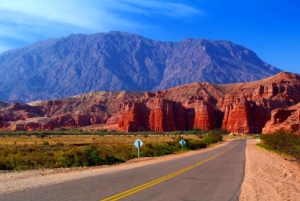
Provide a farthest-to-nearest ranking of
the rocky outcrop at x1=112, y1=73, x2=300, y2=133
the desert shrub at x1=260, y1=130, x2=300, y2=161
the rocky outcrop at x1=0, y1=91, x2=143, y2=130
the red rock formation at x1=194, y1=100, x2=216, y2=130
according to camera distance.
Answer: the rocky outcrop at x1=0, y1=91, x2=143, y2=130, the red rock formation at x1=194, y1=100, x2=216, y2=130, the rocky outcrop at x1=112, y1=73, x2=300, y2=133, the desert shrub at x1=260, y1=130, x2=300, y2=161

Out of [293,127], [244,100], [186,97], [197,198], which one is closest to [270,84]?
[244,100]

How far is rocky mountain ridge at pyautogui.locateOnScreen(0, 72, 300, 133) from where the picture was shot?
14050 centimetres

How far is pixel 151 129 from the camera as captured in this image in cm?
14975

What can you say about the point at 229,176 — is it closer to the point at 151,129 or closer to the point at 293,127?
the point at 293,127

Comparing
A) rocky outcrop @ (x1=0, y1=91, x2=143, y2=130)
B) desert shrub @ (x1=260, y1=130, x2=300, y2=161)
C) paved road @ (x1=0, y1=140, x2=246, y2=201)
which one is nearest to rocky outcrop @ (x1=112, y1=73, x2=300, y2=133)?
rocky outcrop @ (x1=0, y1=91, x2=143, y2=130)

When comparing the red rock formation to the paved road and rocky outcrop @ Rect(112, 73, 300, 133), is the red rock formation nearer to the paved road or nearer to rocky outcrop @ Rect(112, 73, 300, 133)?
rocky outcrop @ Rect(112, 73, 300, 133)

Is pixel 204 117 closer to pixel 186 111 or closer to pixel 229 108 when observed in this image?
pixel 229 108

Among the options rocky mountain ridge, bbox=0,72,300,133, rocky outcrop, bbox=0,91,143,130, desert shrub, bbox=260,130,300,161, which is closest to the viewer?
desert shrub, bbox=260,130,300,161

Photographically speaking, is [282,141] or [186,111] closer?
[282,141]

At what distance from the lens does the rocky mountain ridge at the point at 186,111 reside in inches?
5531

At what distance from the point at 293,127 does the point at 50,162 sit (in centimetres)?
4333

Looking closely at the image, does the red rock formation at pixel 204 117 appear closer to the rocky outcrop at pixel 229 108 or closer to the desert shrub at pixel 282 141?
the rocky outcrop at pixel 229 108

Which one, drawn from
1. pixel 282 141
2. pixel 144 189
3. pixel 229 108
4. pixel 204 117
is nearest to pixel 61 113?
pixel 204 117

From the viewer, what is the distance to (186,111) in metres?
158
